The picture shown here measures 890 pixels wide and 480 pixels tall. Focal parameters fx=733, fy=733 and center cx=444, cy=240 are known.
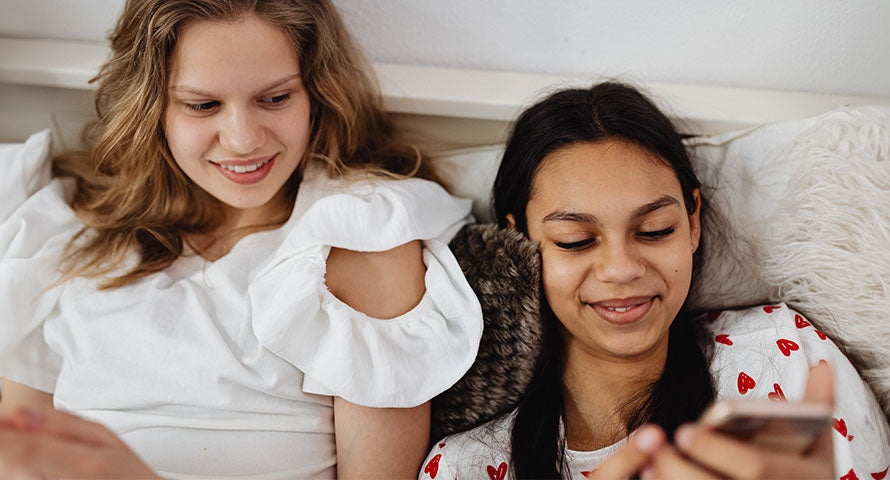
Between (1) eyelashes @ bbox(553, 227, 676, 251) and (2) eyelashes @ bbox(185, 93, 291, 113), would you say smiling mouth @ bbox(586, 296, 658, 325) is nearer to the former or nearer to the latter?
(1) eyelashes @ bbox(553, 227, 676, 251)

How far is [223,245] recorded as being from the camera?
139 cm

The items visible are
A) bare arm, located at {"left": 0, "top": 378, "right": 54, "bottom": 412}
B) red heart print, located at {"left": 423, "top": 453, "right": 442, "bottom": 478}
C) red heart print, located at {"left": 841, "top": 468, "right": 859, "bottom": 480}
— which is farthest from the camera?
bare arm, located at {"left": 0, "top": 378, "right": 54, "bottom": 412}

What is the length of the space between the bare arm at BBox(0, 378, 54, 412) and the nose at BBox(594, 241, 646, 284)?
3.24ft

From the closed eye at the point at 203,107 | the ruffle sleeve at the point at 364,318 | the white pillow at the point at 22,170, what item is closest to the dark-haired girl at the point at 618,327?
the ruffle sleeve at the point at 364,318

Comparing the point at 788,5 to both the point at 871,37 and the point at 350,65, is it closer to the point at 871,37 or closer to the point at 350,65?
the point at 871,37

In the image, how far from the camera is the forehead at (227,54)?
46.1 inches

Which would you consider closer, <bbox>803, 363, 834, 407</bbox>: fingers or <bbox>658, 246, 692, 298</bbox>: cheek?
<bbox>803, 363, 834, 407</bbox>: fingers

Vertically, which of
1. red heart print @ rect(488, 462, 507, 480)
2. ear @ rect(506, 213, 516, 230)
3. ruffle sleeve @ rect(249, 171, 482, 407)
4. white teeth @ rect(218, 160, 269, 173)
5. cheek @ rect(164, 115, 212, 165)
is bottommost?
red heart print @ rect(488, 462, 507, 480)

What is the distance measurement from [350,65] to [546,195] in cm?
46

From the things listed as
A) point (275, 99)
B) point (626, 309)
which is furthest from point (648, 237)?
point (275, 99)

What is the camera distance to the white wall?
1.36 meters

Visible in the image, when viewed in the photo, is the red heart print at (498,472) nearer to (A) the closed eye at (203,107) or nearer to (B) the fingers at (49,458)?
(B) the fingers at (49,458)

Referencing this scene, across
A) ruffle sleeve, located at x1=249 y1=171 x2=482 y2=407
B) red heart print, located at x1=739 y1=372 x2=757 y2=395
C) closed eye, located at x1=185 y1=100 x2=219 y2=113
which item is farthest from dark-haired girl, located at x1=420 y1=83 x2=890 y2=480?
closed eye, located at x1=185 y1=100 x2=219 y2=113

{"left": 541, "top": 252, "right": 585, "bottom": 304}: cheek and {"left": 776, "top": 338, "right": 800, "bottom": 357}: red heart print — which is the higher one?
{"left": 541, "top": 252, "right": 585, "bottom": 304}: cheek
